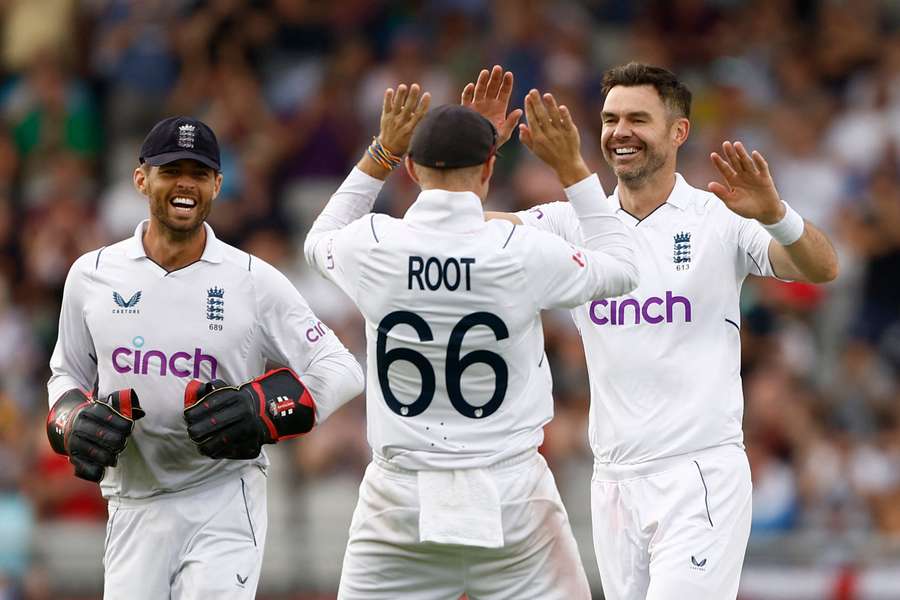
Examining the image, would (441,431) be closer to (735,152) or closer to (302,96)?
(735,152)

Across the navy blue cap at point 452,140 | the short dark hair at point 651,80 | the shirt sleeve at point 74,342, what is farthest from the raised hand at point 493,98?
the shirt sleeve at point 74,342

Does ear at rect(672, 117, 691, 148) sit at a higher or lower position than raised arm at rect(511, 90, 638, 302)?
higher

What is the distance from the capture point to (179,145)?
7.55 metres

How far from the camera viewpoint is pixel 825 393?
45.6 feet

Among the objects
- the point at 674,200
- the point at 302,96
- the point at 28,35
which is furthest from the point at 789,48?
the point at 674,200

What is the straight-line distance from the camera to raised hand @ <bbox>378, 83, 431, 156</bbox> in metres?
7.50

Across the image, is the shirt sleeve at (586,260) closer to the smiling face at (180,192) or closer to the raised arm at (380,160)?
the raised arm at (380,160)

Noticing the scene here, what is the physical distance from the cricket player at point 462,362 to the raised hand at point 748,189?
61 cm

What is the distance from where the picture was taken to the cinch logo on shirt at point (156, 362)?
7559 mm

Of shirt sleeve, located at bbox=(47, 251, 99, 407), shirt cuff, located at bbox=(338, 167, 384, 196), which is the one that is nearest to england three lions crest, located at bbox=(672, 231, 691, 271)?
shirt cuff, located at bbox=(338, 167, 384, 196)

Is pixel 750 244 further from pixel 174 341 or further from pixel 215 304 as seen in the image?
pixel 174 341

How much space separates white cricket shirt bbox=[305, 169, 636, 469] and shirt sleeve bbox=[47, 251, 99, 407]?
1.36 meters

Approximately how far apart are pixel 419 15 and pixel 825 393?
6.06 metres

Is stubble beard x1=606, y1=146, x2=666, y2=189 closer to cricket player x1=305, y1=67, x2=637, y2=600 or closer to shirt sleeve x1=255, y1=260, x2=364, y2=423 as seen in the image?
cricket player x1=305, y1=67, x2=637, y2=600
